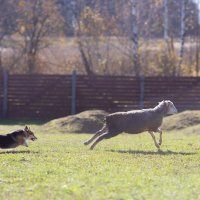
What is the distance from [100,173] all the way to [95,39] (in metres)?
28.1

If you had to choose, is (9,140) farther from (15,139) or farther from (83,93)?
(83,93)

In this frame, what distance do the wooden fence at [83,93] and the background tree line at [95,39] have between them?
5962 millimetres

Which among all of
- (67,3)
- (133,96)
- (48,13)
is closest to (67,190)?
(133,96)

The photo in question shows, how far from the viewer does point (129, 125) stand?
1658 cm

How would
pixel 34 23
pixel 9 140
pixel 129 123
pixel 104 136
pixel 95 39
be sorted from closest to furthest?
pixel 9 140
pixel 104 136
pixel 129 123
pixel 34 23
pixel 95 39

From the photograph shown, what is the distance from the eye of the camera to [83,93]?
31.5m

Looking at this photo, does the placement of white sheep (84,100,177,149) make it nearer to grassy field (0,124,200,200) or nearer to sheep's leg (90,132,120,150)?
sheep's leg (90,132,120,150)

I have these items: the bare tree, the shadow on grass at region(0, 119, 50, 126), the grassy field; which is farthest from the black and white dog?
the bare tree

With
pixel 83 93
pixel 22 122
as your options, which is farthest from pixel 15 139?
pixel 83 93

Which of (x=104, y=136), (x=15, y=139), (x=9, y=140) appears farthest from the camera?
(x=104, y=136)

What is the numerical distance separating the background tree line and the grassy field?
855 inches

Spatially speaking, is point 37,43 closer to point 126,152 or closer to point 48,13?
point 48,13

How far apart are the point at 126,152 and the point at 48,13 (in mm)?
24714

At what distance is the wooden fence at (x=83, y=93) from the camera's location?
31.1 metres
